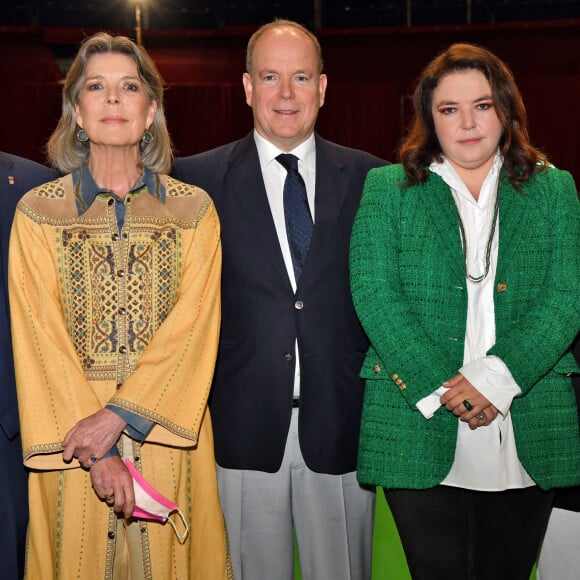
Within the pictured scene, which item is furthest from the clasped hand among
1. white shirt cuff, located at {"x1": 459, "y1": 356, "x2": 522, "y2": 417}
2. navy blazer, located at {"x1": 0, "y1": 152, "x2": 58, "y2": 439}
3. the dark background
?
the dark background

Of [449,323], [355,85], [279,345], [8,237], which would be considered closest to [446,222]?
[449,323]

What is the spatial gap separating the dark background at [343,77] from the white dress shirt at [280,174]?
248 inches

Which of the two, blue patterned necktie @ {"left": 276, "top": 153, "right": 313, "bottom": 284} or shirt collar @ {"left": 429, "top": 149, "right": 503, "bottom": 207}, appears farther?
blue patterned necktie @ {"left": 276, "top": 153, "right": 313, "bottom": 284}

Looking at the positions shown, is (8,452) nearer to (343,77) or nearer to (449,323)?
(449,323)

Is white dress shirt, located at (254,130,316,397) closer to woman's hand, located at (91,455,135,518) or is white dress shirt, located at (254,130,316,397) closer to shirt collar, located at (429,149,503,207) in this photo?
shirt collar, located at (429,149,503,207)

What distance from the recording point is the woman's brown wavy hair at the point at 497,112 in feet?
7.08

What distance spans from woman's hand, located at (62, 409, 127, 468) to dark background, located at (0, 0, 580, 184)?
6910 mm

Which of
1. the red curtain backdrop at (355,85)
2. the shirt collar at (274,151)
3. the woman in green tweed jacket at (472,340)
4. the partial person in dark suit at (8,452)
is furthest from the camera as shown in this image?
the red curtain backdrop at (355,85)

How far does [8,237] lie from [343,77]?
280 inches

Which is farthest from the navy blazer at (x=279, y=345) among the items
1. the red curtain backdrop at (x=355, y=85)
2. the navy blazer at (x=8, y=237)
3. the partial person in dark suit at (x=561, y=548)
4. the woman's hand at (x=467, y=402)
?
the red curtain backdrop at (x=355, y=85)

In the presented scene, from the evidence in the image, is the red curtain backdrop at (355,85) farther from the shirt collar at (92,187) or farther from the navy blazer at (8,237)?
the shirt collar at (92,187)

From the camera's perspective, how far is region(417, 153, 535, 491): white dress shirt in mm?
2006

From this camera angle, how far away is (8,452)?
215cm

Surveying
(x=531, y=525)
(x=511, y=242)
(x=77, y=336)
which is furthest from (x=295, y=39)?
(x=531, y=525)
